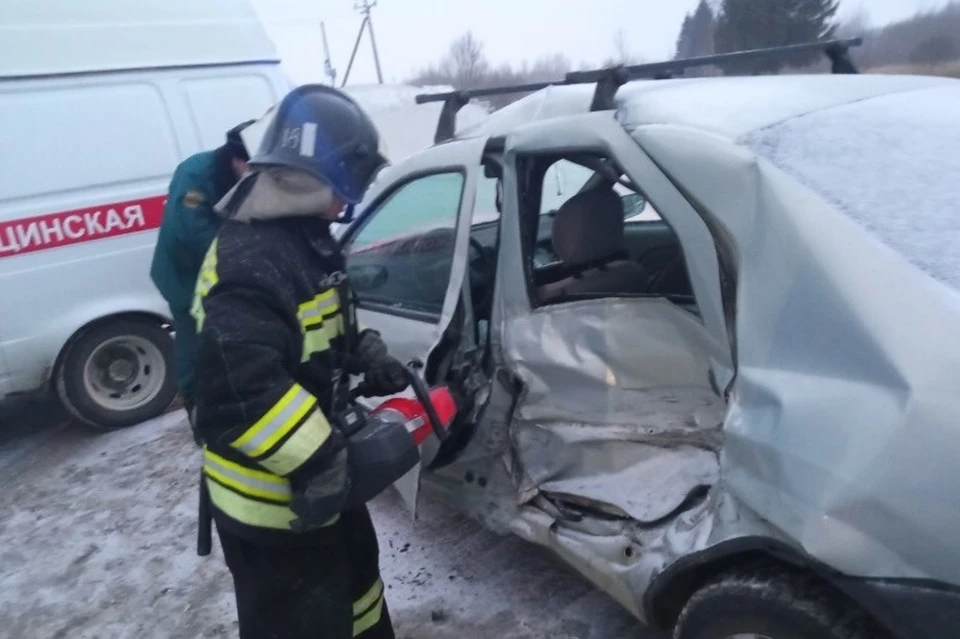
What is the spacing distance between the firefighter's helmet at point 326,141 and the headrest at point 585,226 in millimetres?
870

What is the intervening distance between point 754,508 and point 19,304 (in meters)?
4.40

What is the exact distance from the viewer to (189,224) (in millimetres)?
2898

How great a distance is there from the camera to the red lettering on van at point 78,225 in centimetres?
448

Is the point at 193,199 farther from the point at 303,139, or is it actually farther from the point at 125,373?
the point at 125,373

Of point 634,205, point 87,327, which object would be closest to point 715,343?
Answer: point 634,205

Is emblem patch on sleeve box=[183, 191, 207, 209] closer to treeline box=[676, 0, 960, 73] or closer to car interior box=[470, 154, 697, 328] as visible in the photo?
car interior box=[470, 154, 697, 328]

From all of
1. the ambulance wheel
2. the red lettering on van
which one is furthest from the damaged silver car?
the ambulance wheel

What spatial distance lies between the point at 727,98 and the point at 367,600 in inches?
70.0

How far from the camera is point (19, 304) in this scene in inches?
179

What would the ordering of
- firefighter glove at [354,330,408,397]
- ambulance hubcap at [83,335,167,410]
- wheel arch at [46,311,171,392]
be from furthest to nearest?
ambulance hubcap at [83,335,167,410]
wheel arch at [46,311,171,392]
firefighter glove at [354,330,408,397]

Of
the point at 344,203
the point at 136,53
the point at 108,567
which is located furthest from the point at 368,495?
the point at 136,53

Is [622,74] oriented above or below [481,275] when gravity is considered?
above

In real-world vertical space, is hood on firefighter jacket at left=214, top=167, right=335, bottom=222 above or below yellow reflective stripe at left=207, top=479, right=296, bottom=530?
above

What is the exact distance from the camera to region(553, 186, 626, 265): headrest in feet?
8.81
